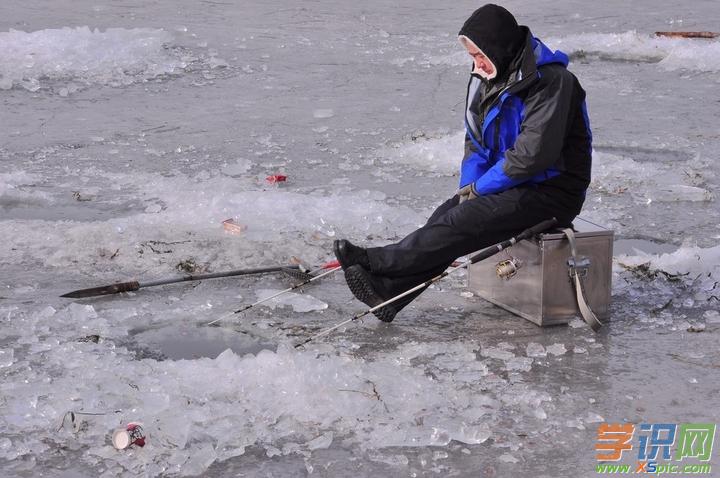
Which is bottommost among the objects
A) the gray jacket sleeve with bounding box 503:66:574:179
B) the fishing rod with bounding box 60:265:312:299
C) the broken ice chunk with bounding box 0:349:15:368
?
the fishing rod with bounding box 60:265:312:299

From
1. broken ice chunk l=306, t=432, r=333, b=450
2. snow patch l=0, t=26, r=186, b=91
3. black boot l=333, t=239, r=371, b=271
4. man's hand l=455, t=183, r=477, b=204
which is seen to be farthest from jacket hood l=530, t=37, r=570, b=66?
snow patch l=0, t=26, r=186, b=91

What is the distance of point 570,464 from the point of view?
377 centimetres

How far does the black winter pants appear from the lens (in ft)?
16.4

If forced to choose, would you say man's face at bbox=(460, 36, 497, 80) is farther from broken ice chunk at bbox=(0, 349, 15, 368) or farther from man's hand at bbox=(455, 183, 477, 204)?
broken ice chunk at bbox=(0, 349, 15, 368)

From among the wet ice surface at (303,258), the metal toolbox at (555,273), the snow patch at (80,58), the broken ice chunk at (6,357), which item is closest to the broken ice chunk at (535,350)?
the wet ice surface at (303,258)

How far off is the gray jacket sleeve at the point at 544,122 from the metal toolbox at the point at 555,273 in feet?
1.32

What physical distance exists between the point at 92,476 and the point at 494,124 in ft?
8.50

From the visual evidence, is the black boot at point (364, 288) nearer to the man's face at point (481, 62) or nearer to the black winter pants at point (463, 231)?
the black winter pants at point (463, 231)

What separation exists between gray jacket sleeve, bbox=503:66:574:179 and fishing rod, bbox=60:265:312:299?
1.50 metres

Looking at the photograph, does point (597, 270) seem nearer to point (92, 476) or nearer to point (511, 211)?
point (511, 211)

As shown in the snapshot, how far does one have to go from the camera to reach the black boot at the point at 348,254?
5.04m

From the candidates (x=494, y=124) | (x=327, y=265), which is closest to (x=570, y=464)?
(x=494, y=124)

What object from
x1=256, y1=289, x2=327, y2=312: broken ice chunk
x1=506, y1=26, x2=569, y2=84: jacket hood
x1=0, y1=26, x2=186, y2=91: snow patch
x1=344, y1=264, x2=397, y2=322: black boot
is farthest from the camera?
x1=0, y1=26, x2=186, y2=91: snow patch

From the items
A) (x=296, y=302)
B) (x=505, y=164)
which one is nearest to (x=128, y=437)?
(x=296, y=302)
